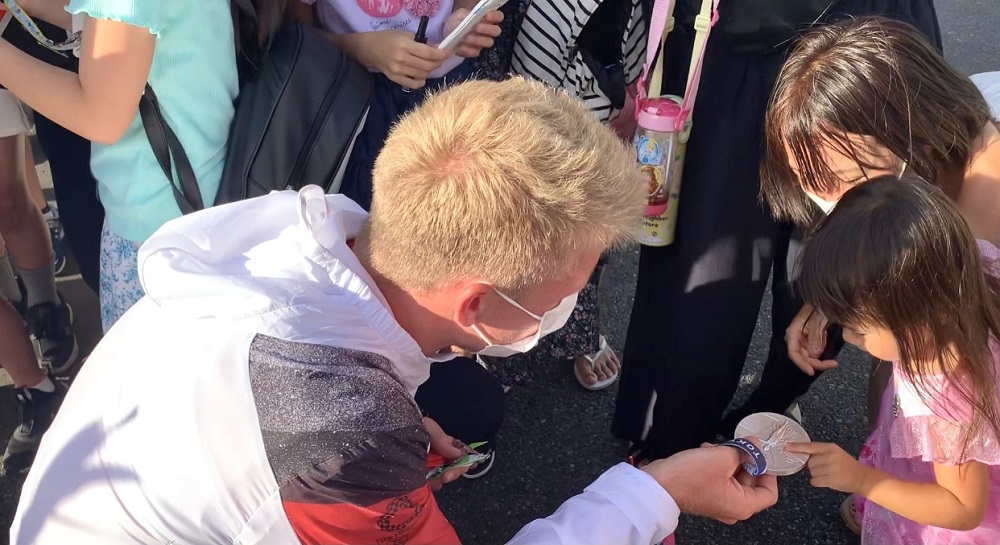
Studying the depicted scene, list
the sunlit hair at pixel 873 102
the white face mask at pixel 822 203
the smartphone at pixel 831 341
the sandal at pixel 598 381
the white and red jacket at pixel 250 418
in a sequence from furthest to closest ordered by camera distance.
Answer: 1. the sandal at pixel 598 381
2. the smartphone at pixel 831 341
3. the white face mask at pixel 822 203
4. the sunlit hair at pixel 873 102
5. the white and red jacket at pixel 250 418

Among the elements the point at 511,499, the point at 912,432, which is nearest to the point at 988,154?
the point at 912,432

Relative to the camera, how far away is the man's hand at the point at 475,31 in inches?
68.1

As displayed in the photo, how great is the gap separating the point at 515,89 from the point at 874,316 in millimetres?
761

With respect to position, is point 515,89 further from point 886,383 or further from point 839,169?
point 886,383

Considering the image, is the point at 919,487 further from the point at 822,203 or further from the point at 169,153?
the point at 169,153

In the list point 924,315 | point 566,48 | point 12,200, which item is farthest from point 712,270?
point 12,200

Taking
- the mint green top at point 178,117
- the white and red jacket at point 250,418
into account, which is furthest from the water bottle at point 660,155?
the mint green top at point 178,117

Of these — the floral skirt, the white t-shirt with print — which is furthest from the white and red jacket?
the white t-shirt with print

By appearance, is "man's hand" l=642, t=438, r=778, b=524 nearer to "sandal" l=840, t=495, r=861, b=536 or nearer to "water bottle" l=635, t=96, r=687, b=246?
"water bottle" l=635, t=96, r=687, b=246

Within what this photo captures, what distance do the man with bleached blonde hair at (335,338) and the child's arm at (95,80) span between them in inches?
13.5

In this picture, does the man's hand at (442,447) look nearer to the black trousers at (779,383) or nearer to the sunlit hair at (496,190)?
the sunlit hair at (496,190)

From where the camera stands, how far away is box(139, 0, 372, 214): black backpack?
5.09ft

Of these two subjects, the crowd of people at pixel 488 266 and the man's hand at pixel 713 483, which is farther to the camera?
the man's hand at pixel 713 483

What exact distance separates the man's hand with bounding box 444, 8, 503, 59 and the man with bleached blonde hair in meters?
0.57
